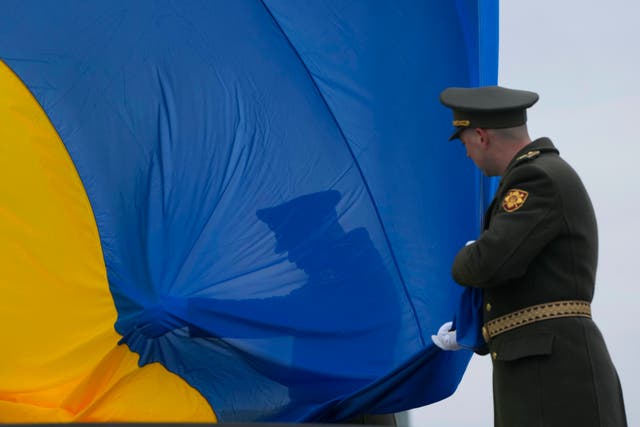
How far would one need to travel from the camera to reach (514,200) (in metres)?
2.41

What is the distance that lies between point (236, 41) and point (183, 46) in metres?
0.19

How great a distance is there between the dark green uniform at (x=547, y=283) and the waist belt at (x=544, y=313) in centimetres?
1

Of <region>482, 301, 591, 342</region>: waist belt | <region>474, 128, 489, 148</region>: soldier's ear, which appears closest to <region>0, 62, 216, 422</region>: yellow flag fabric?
<region>482, 301, 591, 342</region>: waist belt

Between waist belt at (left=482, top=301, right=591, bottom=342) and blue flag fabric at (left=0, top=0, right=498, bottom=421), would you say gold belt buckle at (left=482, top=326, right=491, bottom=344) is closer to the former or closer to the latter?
waist belt at (left=482, top=301, right=591, bottom=342)

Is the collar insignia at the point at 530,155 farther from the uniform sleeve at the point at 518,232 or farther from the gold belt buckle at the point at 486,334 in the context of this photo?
the gold belt buckle at the point at 486,334

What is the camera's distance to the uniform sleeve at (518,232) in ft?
7.75

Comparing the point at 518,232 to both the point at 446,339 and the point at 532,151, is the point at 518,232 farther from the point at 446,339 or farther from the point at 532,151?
the point at 446,339

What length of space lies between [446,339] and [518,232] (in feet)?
1.67

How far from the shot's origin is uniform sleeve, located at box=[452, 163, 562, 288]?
7.75 ft

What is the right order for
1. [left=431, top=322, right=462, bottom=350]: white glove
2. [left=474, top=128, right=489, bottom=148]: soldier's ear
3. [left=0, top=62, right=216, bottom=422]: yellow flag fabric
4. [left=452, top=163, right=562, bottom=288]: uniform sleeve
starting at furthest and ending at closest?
[left=0, top=62, right=216, bottom=422]: yellow flag fabric → [left=431, top=322, right=462, bottom=350]: white glove → [left=474, top=128, right=489, bottom=148]: soldier's ear → [left=452, top=163, right=562, bottom=288]: uniform sleeve

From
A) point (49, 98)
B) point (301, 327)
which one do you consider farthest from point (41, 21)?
point (301, 327)

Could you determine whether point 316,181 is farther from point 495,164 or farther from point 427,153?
point 495,164

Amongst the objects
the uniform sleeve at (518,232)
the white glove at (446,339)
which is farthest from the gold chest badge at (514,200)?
the white glove at (446,339)

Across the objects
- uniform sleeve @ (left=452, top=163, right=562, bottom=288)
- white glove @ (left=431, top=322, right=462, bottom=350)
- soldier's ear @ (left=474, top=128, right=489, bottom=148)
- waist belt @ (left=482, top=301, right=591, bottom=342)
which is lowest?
white glove @ (left=431, top=322, right=462, bottom=350)
